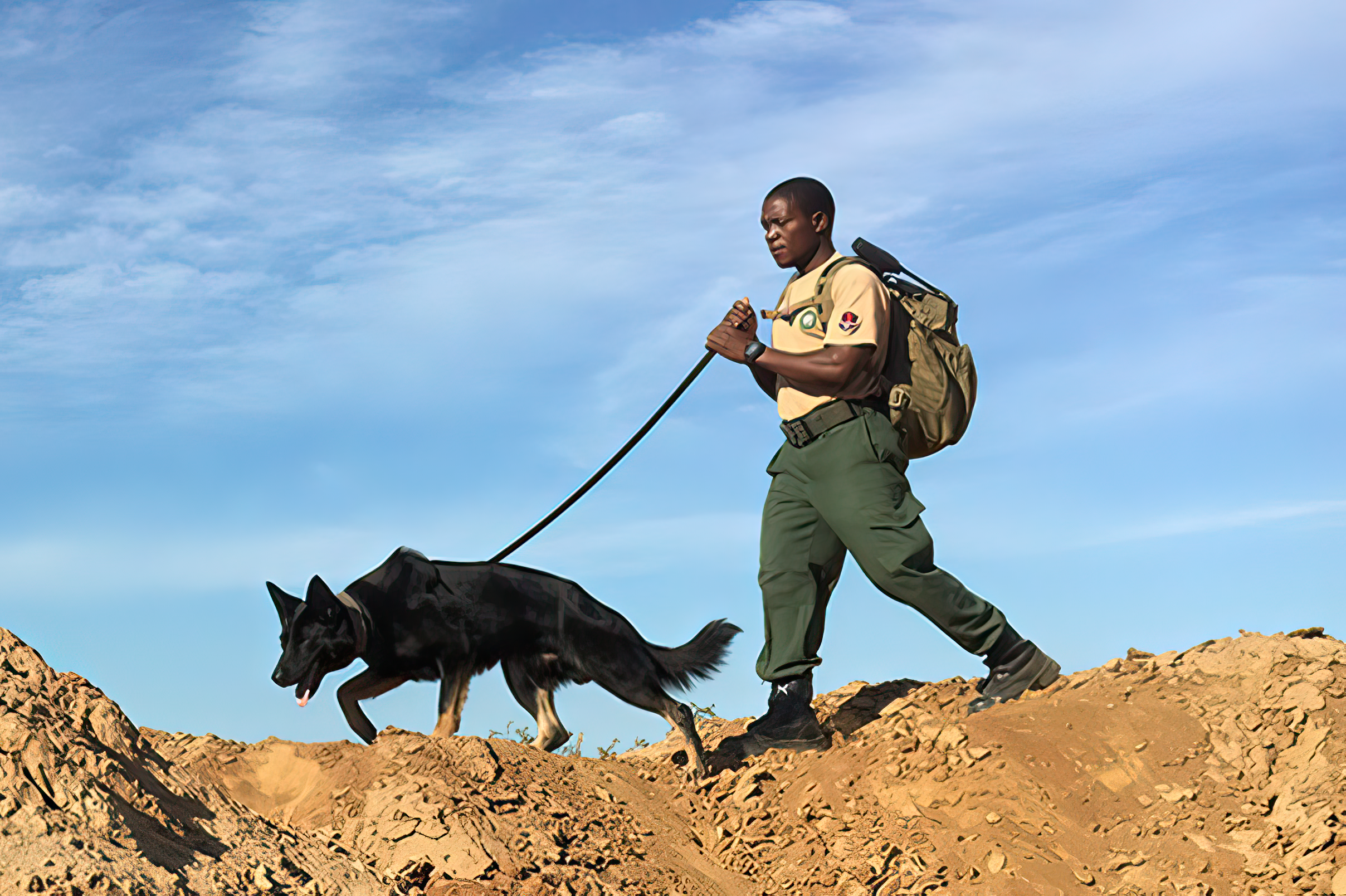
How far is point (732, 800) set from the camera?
21.8ft

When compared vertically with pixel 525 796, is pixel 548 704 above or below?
above

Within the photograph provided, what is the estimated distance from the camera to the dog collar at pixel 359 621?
6.40 metres

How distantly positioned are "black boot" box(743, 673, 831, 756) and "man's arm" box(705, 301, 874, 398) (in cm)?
166

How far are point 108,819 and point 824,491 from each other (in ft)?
12.5

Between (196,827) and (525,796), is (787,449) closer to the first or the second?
(525,796)

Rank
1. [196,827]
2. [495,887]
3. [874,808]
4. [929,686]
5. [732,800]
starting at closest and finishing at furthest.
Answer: [196,827] → [495,887] → [874,808] → [732,800] → [929,686]

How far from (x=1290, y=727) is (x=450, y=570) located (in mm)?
4465

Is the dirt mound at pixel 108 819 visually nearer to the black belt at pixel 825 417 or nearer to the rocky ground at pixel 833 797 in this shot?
the rocky ground at pixel 833 797

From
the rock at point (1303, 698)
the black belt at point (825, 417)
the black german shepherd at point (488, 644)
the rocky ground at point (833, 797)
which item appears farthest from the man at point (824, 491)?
the rock at point (1303, 698)

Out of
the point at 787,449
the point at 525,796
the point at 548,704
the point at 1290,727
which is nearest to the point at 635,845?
the point at 525,796

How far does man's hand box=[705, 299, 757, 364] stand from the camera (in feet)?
22.1

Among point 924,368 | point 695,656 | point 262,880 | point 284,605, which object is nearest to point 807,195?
point 924,368

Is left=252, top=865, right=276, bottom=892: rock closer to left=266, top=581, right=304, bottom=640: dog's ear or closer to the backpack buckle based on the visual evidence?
left=266, top=581, right=304, bottom=640: dog's ear

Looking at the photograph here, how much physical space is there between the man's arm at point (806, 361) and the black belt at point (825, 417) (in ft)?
0.29
